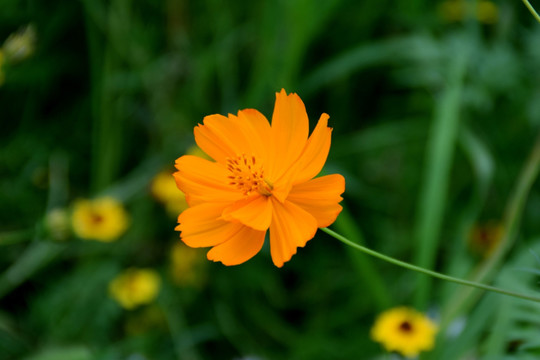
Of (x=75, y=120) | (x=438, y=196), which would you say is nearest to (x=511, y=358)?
(x=438, y=196)

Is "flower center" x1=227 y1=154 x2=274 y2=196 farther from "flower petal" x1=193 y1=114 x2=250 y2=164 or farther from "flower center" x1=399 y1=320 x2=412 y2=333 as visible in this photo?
"flower center" x1=399 y1=320 x2=412 y2=333

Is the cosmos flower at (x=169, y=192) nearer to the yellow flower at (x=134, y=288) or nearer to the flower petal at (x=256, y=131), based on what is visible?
the yellow flower at (x=134, y=288)

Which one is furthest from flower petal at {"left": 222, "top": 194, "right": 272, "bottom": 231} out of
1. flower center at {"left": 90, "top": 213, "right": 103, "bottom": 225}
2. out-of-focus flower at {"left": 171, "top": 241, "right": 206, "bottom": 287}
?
out-of-focus flower at {"left": 171, "top": 241, "right": 206, "bottom": 287}

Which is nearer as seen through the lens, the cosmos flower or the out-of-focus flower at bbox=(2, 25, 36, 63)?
the out-of-focus flower at bbox=(2, 25, 36, 63)

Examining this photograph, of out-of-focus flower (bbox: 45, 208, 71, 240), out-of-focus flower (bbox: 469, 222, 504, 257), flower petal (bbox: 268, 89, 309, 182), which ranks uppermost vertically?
out-of-focus flower (bbox: 469, 222, 504, 257)

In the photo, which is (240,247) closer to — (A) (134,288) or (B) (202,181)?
(B) (202,181)

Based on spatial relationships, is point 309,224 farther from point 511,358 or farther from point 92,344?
point 92,344

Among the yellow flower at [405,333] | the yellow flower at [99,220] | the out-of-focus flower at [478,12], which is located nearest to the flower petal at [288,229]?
the yellow flower at [405,333]
